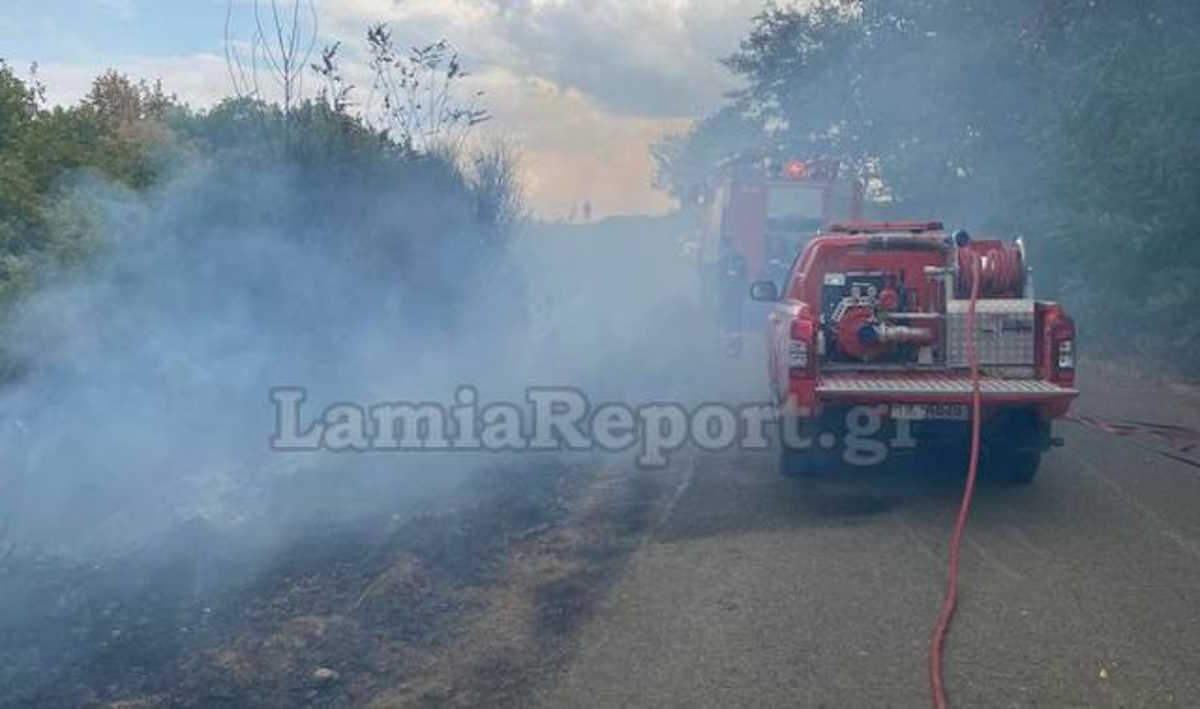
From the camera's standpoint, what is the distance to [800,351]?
25.8 feet

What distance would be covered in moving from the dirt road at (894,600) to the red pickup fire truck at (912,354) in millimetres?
404

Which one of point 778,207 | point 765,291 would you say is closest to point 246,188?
point 765,291

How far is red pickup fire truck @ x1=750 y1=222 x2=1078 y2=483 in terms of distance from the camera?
7.84 m

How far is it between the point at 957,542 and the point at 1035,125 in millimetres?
14944

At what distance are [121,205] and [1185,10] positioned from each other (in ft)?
49.6

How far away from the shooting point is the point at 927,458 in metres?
9.36

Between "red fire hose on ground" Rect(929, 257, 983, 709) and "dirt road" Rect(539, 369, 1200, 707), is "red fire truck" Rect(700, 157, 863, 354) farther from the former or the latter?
"dirt road" Rect(539, 369, 1200, 707)

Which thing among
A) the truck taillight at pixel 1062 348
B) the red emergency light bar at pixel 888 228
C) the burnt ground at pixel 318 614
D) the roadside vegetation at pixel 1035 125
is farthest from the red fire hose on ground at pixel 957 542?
the roadside vegetation at pixel 1035 125

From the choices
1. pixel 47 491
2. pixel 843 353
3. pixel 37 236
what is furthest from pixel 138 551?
pixel 843 353

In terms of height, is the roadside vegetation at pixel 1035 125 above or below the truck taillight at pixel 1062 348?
above

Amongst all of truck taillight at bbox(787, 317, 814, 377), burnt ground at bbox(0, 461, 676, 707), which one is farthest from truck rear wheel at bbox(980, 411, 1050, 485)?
burnt ground at bbox(0, 461, 676, 707)

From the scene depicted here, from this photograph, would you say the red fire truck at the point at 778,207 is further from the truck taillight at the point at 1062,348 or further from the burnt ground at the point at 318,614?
the burnt ground at the point at 318,614

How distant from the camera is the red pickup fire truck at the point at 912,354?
7844mm

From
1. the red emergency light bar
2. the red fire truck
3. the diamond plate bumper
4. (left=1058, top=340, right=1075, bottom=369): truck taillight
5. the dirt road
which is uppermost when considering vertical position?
the red fire truck
